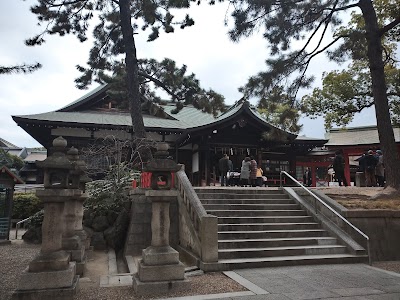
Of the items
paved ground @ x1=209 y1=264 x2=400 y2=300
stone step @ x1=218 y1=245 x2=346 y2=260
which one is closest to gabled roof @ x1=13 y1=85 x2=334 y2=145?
stone step @ x1=218 y1=245 x2=346 y2=260

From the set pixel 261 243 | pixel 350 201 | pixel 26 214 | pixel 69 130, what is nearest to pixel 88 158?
pixel 69 130

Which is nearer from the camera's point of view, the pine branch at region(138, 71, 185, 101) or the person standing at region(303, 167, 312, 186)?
the pine branch at region(138, 71, 185, 101)

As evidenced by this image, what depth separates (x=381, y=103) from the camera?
10297mm

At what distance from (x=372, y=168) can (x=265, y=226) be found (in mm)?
9320

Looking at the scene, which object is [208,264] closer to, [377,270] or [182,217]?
[182,217]

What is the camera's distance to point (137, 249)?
8.93 metres

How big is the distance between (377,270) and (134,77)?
11.1m

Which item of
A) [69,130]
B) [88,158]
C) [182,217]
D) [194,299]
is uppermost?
[69,130]

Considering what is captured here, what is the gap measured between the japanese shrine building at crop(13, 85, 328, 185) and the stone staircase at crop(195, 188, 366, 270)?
261 inches

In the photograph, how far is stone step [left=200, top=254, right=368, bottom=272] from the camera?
6368mm

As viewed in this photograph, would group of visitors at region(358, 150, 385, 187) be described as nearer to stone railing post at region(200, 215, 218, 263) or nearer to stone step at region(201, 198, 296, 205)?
stone step at region(201, 198, 296, 205)

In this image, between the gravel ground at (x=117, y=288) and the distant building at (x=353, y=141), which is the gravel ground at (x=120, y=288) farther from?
the distant building at (x=353, y=141)

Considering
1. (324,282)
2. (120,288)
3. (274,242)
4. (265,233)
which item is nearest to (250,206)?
(265,233)

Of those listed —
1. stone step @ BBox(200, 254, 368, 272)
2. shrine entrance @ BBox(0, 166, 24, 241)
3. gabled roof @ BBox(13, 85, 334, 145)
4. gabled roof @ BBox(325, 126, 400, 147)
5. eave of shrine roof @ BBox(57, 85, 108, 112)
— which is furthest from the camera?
gabled roof @ BBox(325, 126, 400, 147)
